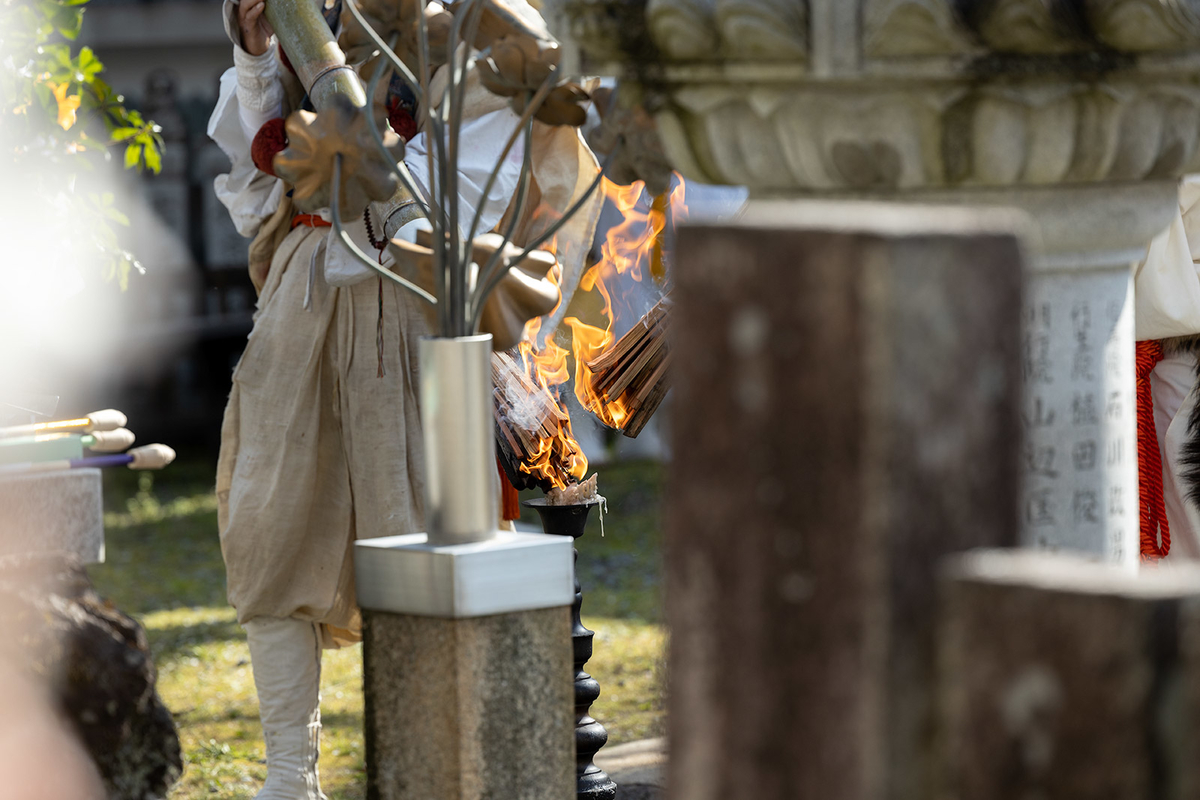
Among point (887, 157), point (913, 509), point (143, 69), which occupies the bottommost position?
point (913, 509)

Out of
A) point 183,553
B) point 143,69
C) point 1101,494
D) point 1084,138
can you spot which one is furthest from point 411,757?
point 143,69

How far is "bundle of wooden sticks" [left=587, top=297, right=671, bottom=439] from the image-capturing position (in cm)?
327

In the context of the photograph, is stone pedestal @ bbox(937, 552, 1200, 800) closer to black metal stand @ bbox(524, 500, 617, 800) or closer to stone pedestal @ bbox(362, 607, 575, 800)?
stone pedestal @ bbox(362, 607, 575, 800)

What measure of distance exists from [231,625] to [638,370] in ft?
10.8

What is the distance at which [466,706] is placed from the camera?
2.08m

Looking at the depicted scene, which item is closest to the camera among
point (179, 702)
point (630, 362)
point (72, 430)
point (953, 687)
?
point (953, 687)

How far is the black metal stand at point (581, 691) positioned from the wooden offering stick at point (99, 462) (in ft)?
2.50

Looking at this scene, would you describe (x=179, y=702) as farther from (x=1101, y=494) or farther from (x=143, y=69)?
(x=143, y=69)

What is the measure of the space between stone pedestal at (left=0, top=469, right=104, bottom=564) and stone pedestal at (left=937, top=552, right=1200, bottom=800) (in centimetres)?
190

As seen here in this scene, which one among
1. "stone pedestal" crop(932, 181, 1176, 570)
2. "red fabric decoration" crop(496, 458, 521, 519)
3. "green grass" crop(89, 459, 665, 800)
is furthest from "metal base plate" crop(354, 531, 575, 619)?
"green grass" crop(89, 459, 665, 800)

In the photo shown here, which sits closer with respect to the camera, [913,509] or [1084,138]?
[913,509]

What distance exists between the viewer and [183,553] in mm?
7398

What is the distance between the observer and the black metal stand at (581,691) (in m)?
3.17

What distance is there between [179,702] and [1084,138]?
150 inches
